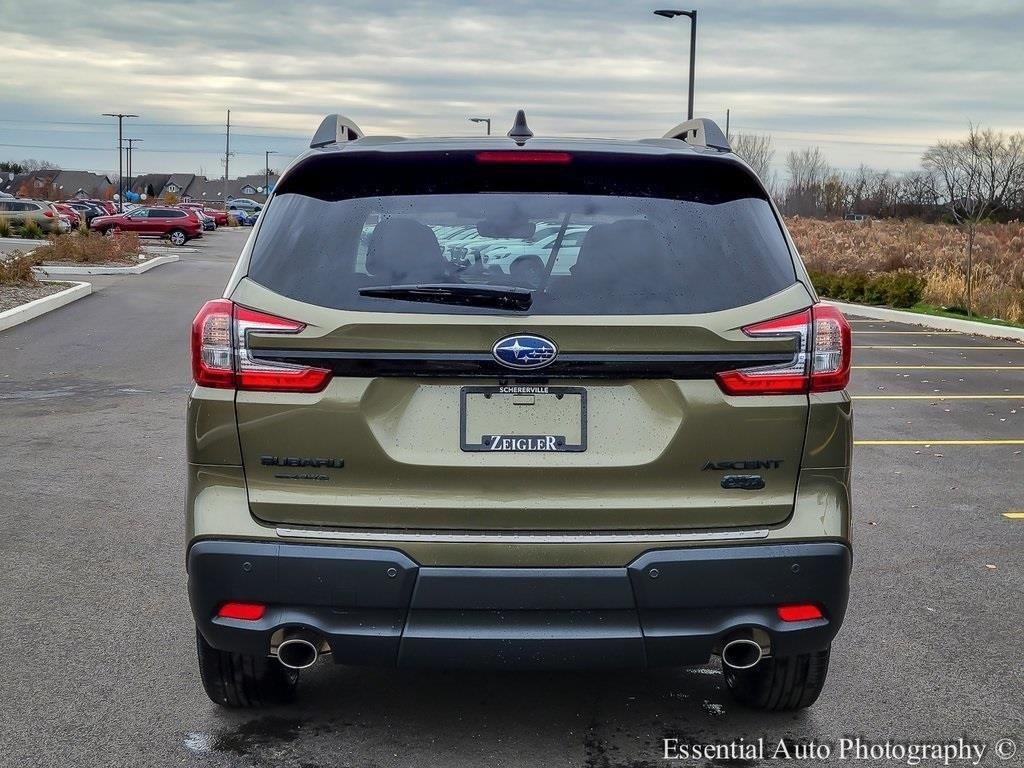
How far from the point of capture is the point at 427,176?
12.1ft

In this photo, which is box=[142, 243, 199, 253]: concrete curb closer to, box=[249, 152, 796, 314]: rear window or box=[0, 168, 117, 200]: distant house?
box=[249, 152, 796, 314]: rear window

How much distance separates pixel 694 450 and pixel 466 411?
639 millimetres

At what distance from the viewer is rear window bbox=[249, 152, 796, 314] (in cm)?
347

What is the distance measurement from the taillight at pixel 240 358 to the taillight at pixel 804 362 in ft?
3.82

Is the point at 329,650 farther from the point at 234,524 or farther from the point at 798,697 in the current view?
the point at 798,697

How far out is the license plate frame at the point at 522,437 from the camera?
3.38m

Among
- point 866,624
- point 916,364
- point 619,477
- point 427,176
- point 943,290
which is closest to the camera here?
point 619,477

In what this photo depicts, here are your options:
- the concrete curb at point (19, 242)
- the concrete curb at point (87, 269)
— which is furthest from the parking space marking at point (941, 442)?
the concrete curb at point (19, 242)

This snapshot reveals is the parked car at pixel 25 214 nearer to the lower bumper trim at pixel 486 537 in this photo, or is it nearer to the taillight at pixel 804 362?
the lower bumper trim at pixel 486 537

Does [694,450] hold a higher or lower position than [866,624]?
higher

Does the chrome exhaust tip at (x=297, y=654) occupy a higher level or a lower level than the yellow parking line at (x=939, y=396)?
higher

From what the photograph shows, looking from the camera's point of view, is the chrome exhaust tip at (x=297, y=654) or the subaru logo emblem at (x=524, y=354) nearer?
the subaru logo emblem at (x=524, y=354)

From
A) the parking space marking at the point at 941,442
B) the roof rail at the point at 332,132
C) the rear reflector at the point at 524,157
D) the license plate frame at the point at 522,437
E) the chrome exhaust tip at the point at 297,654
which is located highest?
the roof rail at the point at 332,132

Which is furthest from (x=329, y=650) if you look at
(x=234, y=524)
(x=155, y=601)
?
(x=155, y=601)
